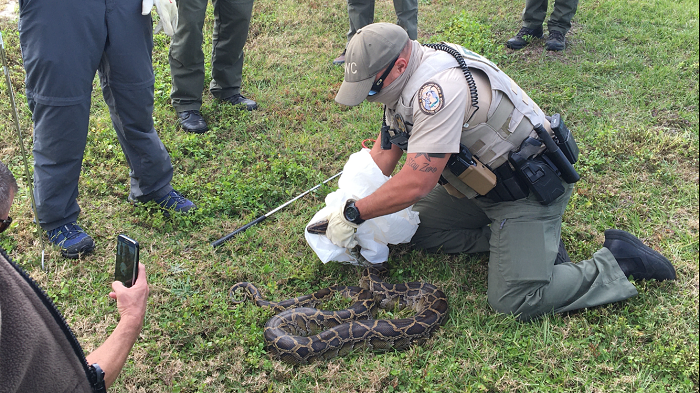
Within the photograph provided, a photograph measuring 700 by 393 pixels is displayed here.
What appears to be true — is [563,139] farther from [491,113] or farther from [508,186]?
[491,113]

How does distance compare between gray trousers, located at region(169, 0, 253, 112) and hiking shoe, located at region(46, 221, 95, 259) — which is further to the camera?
gray trousers, located at region(169, 0, 253, 112)

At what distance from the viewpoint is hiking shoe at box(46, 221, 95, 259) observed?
4.09 metres

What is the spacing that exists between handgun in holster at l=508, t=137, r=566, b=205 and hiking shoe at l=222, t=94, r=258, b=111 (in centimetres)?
368

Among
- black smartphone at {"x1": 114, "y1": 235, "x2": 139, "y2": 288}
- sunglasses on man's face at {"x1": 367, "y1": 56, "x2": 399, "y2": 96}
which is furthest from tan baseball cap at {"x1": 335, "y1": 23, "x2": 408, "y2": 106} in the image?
black smartphone at {"x1": 114, "y1": 235, "x2": 139, "y2": 288}

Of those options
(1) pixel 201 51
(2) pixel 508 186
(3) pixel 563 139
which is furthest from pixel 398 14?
(2) pixel 508 186

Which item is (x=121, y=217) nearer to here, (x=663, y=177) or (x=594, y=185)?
(x=594, y=185)

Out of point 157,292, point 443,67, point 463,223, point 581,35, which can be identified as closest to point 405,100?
point 443,67

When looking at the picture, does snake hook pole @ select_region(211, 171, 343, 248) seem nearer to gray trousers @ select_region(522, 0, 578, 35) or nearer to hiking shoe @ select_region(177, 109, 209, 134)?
hiking shoe @ select_region(177, 109, 209, 134)

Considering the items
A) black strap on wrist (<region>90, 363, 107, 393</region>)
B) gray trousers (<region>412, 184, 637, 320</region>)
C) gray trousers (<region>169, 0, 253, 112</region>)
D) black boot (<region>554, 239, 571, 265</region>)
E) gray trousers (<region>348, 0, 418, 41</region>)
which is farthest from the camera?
gray trousers (<region>348, 0, 418, 41</region>)

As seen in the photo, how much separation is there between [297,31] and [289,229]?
478 cm

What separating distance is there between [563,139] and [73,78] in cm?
365

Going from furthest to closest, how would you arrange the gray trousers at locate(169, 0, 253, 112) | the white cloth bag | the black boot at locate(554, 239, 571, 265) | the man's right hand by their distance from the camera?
the gray trousers at locate(169, 0, 253, 112)
the white cloth bag
the black boot at locate(554, 239, 571, 265)
the man's right hand

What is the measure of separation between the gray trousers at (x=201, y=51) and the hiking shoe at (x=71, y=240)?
7.32ft

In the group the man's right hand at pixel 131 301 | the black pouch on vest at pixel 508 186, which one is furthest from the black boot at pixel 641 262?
the man's right hand at pixel 131 301
